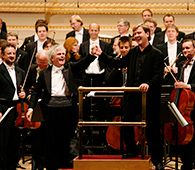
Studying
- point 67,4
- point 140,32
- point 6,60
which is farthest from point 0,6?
point 140,32

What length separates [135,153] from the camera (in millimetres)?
4316

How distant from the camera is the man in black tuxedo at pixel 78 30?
6.80 meters

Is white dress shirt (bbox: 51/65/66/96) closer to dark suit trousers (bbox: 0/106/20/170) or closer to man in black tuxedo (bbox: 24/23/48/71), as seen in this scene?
dark suit trousers (bbox: 0/106/20/170)

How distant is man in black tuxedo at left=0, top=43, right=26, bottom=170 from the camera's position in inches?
207

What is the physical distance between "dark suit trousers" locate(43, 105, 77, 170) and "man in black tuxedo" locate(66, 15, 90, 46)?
220cm

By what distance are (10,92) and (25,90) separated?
22 cm

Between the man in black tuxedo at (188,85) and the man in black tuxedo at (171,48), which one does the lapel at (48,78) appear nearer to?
the man in black tuxedo at (188,85)

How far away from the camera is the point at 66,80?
4.87 metres

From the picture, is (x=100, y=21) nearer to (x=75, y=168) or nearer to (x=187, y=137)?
(x=187, y=137)

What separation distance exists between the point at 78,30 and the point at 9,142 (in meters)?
2.22

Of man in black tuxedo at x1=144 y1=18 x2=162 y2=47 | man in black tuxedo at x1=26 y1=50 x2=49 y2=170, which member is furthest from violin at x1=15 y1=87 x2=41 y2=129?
man in black tuxedo at x1=144 y1=18 x2=162 y2=47

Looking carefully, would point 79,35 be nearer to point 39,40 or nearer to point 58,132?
point 39,40

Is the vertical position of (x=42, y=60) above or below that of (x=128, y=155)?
above

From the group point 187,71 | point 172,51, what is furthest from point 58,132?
point 172,51
